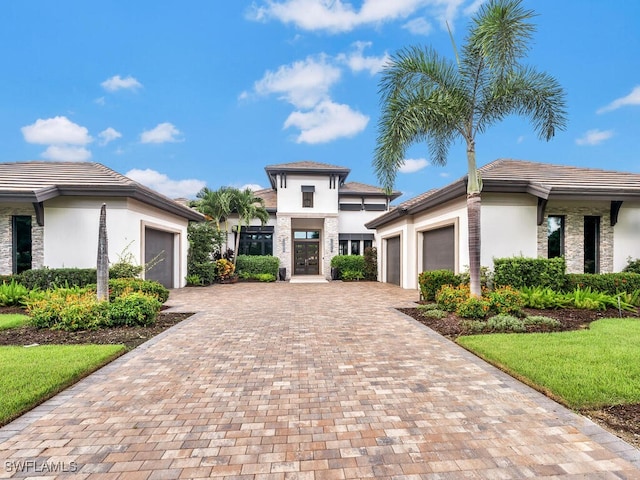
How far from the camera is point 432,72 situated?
323 inches

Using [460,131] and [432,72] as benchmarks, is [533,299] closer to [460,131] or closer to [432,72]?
[460,131]

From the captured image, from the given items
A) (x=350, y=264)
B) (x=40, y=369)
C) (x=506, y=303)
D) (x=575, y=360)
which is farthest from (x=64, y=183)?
(x=350, y=264)

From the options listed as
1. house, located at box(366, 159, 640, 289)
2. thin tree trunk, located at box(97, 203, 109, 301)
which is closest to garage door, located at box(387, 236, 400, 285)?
house, located at box(366, 159, 640, 289)

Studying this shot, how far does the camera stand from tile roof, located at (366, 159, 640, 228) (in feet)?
32.1

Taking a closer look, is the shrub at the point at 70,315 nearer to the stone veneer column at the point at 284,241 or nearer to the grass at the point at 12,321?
the grass at the point at 12,321

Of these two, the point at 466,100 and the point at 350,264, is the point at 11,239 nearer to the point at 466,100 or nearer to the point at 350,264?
the point at 466,100

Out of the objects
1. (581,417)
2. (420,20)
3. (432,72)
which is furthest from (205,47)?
(581,417)

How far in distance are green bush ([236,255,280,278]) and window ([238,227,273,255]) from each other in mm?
2592

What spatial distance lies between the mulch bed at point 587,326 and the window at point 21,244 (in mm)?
12873

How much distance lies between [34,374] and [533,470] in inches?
224

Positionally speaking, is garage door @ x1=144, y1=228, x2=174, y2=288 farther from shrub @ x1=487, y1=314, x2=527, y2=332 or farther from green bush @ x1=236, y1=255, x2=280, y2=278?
shrub @ x1=487, y1=314, x2=527, y2=332

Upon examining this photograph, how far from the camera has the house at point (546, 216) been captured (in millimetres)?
10094

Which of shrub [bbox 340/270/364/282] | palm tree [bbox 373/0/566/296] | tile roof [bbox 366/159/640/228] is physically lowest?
shrub [bbox 340/270/364/282]

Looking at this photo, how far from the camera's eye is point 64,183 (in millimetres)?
10906
